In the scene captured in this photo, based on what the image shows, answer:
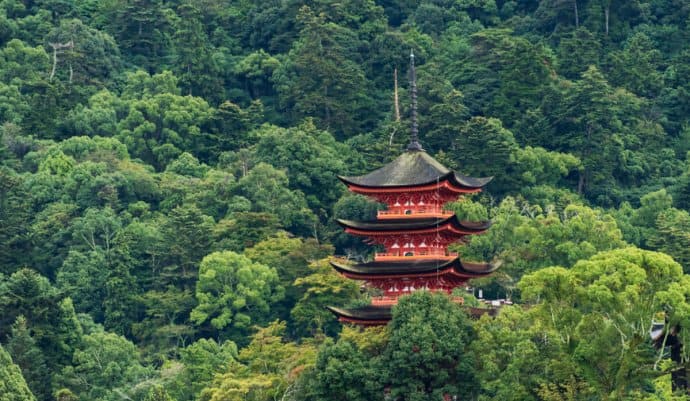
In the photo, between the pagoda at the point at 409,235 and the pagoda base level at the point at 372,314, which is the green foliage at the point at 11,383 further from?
the pagoda base level at the point at 372,314

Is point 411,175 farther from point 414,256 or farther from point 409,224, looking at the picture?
point 414,256

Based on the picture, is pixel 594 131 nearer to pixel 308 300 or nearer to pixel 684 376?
pixel 308 300

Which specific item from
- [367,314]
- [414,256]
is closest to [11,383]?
[367,314]

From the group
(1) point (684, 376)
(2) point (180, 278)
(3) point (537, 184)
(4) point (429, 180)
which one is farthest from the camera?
(3) point (537, 184)

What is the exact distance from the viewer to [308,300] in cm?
8106

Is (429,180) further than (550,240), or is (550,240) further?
(550,240)

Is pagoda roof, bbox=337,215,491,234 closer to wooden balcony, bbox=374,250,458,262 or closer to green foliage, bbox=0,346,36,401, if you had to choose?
wooden balcony, bbox=374,250,458,262

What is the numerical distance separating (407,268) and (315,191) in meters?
26.8

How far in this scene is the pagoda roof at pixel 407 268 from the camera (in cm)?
6664

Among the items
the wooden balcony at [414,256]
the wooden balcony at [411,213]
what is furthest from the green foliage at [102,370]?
the wooden balcony at [411,213]

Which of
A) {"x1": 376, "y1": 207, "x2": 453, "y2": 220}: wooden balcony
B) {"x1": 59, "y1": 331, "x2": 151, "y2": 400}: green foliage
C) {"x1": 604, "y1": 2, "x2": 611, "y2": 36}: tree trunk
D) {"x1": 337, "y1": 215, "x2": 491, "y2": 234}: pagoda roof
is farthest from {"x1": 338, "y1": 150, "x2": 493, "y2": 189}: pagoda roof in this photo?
{"x1": 604, "y1": 2, "x2": 611, "y2": 36}: tree trunk

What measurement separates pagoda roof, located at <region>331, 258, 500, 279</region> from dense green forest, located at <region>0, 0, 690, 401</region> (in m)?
1.92

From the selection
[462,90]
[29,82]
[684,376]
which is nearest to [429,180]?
[684,376]

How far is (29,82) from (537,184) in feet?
90.0
